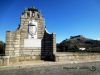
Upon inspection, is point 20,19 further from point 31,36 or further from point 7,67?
point 7,67

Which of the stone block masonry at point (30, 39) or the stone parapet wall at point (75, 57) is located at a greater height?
the stone block masonry at point (30, 39)

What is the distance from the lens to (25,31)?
9.73m

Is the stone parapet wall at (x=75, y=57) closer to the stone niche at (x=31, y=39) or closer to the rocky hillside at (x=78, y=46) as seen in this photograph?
the stone niche at (x=31, y=39)

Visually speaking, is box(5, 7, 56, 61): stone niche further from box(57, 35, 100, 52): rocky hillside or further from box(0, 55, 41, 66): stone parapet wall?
box(57, 35, 100, 52): rocky hillside

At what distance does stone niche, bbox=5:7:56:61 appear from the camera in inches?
366

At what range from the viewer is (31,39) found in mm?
9766

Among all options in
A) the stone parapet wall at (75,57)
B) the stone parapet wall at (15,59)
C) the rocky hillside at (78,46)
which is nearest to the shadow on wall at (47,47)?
the stone parapet wall at (15,59)

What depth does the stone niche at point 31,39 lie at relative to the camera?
930cm

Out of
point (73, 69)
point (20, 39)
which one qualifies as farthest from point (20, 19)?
point (73, 69)

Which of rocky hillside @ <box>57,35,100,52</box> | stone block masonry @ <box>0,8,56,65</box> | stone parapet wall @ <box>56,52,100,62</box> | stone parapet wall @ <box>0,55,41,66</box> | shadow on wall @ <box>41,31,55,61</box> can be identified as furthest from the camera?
rocky hillside @ <box>57,35,100,52</box>

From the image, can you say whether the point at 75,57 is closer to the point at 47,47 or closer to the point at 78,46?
the point at 47,47

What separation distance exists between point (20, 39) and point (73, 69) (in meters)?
4.37

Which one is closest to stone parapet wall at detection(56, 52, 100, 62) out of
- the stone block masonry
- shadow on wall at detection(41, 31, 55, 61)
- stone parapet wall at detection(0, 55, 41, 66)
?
the stone block masonry

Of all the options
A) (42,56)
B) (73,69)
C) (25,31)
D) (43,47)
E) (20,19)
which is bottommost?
(73,69)
